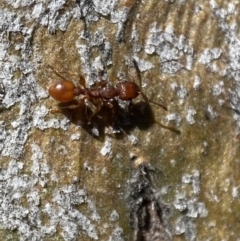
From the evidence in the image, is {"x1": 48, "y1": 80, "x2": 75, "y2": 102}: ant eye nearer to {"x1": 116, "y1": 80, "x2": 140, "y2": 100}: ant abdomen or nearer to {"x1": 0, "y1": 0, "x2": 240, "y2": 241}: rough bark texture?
{"x1": 0, "y1": 0, "x2": 240, "y2": 241}: rough bark texture

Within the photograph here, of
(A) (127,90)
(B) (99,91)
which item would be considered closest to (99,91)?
(B) (99,91)

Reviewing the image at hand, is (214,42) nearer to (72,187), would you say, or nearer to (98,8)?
(98,8)

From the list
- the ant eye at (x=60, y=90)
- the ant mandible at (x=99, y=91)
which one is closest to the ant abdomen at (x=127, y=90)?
the ant mandible at (x=99, y=91)

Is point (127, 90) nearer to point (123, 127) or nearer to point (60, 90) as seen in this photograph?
point (123, 127)

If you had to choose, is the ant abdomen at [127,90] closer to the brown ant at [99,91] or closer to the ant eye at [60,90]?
the brown ant at [99,91]

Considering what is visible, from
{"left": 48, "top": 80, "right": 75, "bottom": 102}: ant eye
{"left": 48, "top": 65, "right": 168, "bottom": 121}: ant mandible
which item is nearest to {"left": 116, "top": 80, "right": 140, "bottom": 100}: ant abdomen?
{"left": 48, "top": 65, "right": 168, "bottom": 121}: ant mandible

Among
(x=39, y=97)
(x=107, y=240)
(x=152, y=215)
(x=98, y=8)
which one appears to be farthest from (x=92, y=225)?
(x=98, y=8)

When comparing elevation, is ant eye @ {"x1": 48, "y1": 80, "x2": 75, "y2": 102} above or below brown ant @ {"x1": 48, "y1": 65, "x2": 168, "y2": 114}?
above

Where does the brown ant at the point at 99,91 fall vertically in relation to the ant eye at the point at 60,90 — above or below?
below
